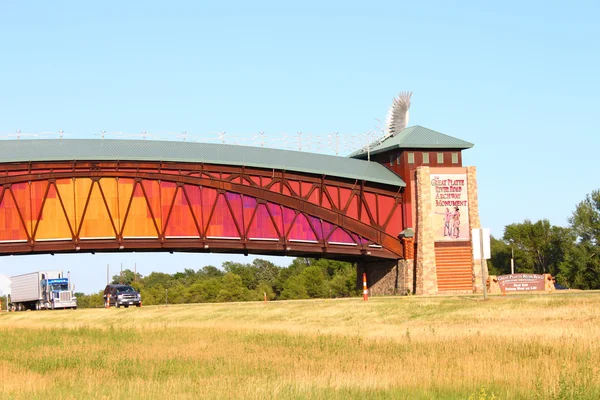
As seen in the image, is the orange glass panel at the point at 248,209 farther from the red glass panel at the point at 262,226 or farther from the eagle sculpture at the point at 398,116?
the eagle sculpture at the point at 398,116

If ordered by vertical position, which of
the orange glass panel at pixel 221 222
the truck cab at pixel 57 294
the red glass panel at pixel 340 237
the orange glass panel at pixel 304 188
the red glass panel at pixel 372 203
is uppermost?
the orange glass panel at pixel 304 188

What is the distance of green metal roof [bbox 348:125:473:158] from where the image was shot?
75125 millimetres

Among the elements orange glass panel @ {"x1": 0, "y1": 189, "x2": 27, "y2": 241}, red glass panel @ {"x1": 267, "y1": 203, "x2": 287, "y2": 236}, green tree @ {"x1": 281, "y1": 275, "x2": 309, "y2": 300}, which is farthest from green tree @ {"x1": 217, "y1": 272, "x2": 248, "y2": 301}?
orange glass panel @ {"x1": 0, "y1": 189, "x2": 27, "y2": 241}

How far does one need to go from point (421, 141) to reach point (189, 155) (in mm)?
19131

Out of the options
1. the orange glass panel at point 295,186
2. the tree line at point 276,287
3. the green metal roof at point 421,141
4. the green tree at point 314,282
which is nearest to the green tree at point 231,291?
the tree line at point 276,287

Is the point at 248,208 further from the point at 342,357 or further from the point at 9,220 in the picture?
the point at 342,357

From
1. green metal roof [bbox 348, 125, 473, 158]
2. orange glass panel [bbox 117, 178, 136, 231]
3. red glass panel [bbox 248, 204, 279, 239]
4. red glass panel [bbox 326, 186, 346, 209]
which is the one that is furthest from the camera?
green metal roof [bbox 348, 125, 473, 158]

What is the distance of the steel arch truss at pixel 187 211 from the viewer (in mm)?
66062

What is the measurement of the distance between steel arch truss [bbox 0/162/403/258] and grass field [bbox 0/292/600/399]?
21316 millimetres

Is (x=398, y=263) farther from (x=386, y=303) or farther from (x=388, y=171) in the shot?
(x=386, y=303)

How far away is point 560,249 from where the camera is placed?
411 feet

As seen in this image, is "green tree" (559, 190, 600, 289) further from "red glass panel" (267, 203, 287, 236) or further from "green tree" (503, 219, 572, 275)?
"red glass panel" (267, 203, 287, 236)

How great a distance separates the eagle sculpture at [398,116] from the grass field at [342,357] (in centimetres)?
3686

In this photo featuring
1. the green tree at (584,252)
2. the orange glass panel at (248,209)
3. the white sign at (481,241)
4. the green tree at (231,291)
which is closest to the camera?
the white sign at (481,241)
